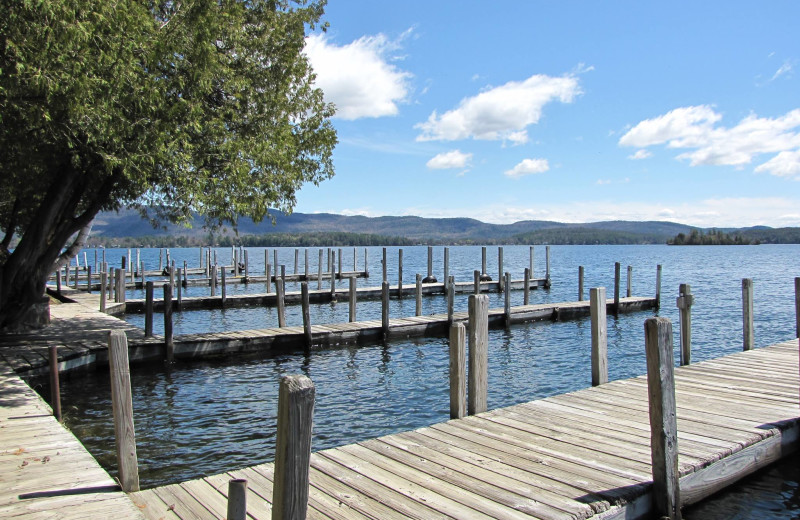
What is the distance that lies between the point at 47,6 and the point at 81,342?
9.67 meters

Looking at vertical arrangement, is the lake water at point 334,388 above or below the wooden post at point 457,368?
below

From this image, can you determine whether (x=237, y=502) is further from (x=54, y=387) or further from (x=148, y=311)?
(x=148, y=311)

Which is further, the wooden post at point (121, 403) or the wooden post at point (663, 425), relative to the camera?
the wooden post at point (121, 403)

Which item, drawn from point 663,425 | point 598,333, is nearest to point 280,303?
point 598,333

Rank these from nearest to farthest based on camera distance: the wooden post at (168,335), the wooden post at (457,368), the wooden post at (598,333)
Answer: the wooden post at (457,368) < the wooden post at (598,333) < the wooden post at (168,335)

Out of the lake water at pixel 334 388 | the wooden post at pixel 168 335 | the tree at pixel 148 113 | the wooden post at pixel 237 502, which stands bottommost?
the lake water at pixel 334 388

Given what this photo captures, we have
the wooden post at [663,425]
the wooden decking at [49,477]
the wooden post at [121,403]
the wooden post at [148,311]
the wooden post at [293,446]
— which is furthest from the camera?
the wooden post at [148,311]

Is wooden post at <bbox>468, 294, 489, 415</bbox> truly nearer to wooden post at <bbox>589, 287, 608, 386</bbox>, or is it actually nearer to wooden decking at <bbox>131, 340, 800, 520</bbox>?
wooden decking at <bbox>131, 340, 800, 520</bbox>

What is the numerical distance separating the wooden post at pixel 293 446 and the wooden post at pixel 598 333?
7.33 meters

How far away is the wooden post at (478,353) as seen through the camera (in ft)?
26.9

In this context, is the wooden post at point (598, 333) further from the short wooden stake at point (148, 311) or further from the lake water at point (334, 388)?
the short wooden stake at point (148, 311)

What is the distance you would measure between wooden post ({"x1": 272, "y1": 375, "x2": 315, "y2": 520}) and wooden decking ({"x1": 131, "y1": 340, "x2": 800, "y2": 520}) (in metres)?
1.60

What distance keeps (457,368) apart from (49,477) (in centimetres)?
488

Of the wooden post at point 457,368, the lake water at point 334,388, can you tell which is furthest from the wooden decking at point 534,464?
the lake water at point 334,388
